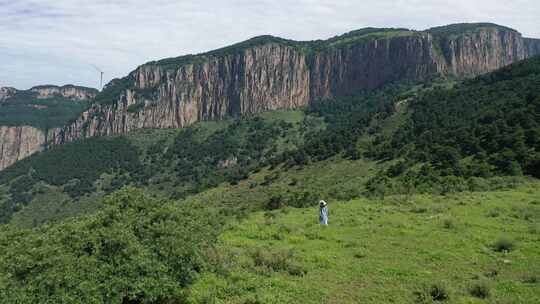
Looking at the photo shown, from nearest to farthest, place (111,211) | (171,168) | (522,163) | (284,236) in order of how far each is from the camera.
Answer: (111,211) → (284,236) → (522,163) → (171,168)

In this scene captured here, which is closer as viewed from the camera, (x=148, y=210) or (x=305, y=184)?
(x=148, y=210)

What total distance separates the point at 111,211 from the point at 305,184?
54.1m

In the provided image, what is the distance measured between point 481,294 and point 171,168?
15471 cm

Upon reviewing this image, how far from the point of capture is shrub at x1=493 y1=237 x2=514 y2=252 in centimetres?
1723

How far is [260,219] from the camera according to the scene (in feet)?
87.6

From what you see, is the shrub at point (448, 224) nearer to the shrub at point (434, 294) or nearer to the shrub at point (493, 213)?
the shrub at point (493, 213)

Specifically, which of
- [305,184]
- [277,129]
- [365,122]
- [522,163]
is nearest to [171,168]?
[277,129]

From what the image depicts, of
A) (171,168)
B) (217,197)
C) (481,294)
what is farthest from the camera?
(171,168)

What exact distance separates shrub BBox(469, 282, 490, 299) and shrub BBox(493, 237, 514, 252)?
5199 millimetres

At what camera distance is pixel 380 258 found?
663 inches

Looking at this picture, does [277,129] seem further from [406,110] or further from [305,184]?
[305,184]

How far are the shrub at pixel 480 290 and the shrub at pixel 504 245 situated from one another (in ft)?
17.1

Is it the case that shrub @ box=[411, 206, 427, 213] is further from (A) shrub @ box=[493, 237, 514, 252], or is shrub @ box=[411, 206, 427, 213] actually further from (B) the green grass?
(A) shrub @ box=[493, 237, 514, 252]

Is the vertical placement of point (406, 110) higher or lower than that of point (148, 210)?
higher
